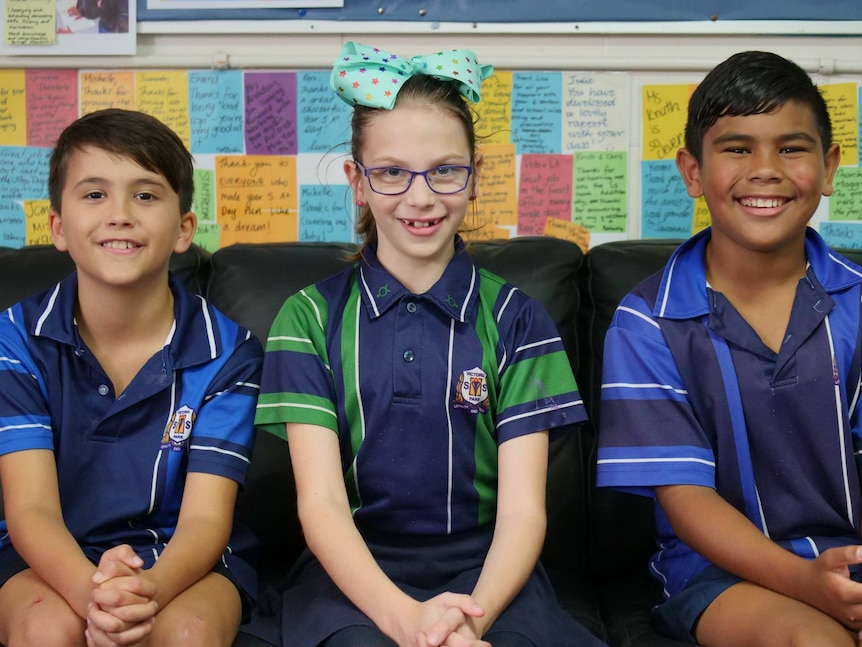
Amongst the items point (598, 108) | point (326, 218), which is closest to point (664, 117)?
point (598, 108)

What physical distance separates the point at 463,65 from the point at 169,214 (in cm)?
56

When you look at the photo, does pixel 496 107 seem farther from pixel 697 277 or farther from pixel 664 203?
pixel 697 277

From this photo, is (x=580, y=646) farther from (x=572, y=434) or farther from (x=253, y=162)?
(x=253, y=162)

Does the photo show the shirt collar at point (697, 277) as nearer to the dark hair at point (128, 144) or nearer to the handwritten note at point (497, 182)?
the handwritten note at point (497, 182)

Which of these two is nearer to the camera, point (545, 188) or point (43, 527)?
point (43, 527)

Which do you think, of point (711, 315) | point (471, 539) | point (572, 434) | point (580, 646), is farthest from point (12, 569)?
point (711, 315)

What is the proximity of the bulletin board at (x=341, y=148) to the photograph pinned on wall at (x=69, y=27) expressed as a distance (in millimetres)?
58

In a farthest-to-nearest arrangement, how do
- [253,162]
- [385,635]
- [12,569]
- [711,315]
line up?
[253,162] < [711,315] < [12,569] < [385,635]

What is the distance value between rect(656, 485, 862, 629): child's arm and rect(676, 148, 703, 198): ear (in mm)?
530

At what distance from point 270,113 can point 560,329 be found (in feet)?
3.08

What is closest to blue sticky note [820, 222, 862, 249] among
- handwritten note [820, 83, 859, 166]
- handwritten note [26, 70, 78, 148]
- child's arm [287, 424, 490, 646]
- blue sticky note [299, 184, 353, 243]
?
handwritten note [820, 83, 859, 166]

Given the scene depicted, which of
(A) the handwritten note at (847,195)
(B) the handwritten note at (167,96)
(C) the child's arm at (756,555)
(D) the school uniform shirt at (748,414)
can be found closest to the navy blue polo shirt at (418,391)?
(D) the school uniform shirt at (748,414)

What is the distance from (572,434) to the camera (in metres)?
1.96

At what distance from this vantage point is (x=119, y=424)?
64.4 inches
